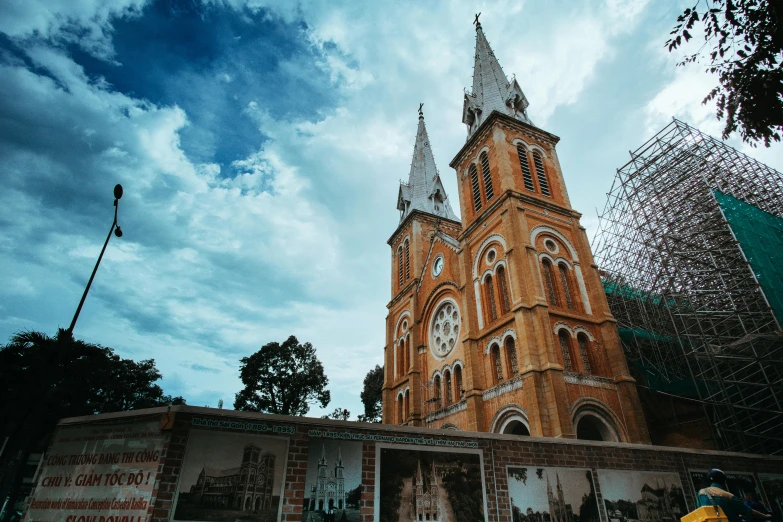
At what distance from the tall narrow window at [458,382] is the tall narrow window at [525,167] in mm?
10264

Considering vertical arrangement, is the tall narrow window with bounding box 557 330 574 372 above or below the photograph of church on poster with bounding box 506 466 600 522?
above

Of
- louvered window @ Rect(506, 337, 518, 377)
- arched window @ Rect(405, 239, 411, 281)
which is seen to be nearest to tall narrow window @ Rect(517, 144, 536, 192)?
louvered window @ Rect(506, 337, 518, 377)

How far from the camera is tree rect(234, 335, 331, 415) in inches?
1447

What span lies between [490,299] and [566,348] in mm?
4419

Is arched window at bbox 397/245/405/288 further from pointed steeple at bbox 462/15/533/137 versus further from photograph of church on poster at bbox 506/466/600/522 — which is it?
photograph of church on poster at bbox 506/466/600/522

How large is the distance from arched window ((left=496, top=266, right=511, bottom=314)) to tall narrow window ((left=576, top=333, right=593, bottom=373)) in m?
3.25

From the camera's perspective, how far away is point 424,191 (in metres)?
36.2

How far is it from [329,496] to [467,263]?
58.7ft

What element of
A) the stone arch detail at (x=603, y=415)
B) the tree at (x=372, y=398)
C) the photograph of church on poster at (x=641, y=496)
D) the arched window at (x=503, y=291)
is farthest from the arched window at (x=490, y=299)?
the tree at (x=372, y=398)

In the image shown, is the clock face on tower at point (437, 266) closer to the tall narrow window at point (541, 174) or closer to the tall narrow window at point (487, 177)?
the tall narrow window at point (487, 177)

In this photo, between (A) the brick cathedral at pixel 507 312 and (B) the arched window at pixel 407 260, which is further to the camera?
(B) the arched window at pixel 407 260

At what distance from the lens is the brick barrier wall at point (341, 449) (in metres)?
6.05

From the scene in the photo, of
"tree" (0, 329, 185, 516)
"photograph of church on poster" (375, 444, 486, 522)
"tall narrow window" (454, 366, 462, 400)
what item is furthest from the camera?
"tall narrow window" (454, 366, 462, 400)

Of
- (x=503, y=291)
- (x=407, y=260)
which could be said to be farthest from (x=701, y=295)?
(x=407, y=260)
